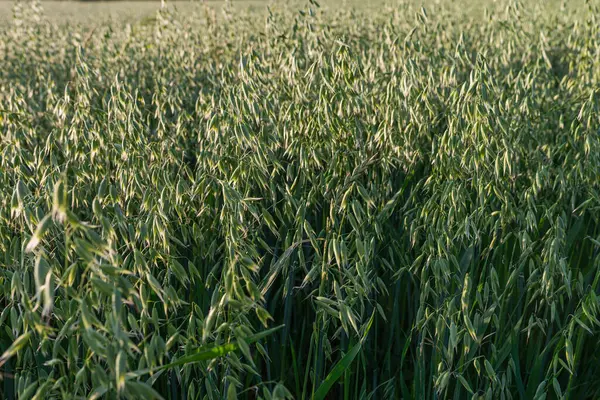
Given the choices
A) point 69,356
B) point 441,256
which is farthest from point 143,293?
point 441,256

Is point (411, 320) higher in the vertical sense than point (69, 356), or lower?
lower

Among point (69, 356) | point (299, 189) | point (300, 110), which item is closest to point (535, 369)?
point (299, 189)

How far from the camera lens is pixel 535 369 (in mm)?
2133

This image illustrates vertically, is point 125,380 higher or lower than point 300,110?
lower

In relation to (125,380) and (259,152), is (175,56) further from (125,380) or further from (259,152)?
(125,380)

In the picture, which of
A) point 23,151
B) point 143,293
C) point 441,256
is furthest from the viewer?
point 23,151

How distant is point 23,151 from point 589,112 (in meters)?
2.36

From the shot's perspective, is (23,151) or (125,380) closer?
(125,380)

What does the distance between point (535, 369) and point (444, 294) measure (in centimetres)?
41

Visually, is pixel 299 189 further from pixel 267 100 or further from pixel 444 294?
pixel 444 294

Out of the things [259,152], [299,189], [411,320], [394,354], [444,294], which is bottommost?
[394,354]

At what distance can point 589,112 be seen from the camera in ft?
8.61

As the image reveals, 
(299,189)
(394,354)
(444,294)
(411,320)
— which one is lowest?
(394,354)

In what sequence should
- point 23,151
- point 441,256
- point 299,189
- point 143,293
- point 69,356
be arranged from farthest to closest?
point 299,189 → point 23,151 → point 441,256 → point 143,293 → point 69,356
